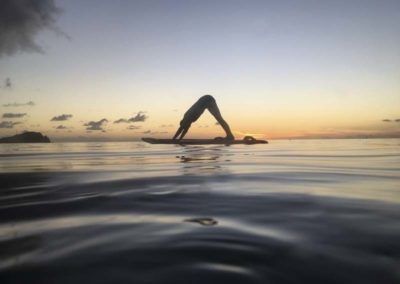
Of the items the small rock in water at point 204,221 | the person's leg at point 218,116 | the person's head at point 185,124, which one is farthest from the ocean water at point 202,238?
the person's leg at point 218,116

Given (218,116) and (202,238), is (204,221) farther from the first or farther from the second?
(218,116)

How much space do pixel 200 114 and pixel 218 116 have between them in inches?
146

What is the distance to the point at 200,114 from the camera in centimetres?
5744

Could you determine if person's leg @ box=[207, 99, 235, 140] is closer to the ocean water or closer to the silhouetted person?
the silhouetted person

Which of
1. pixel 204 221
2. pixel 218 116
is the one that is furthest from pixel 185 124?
pixel 204 221

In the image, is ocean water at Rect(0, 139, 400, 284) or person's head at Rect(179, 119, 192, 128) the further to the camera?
person's head at Rect(179, 119, 192, 128)

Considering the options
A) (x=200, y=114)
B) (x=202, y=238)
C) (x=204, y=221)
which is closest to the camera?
(x=202, y=238)

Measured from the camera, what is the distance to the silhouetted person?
57.2m

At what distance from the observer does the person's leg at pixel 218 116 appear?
189ft

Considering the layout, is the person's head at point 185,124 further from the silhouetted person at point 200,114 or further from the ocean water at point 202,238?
the ocean water at point 202,238

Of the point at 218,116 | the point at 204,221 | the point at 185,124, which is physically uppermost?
the point at 218,116

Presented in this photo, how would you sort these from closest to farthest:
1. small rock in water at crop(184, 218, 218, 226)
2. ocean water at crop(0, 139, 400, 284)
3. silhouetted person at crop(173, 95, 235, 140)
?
ocean water at crop(0, 139, 400, 284)
small rock in water at crop(184, 218, 218, 226)
silhouetted person at crop(173, 95, 235, 140)

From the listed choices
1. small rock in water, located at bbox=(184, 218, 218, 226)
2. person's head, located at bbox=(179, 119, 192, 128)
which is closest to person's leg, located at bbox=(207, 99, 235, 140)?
person's head, located at bbox=(179, 119, 192, 128)

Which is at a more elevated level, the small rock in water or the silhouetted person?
the silhouetted person
